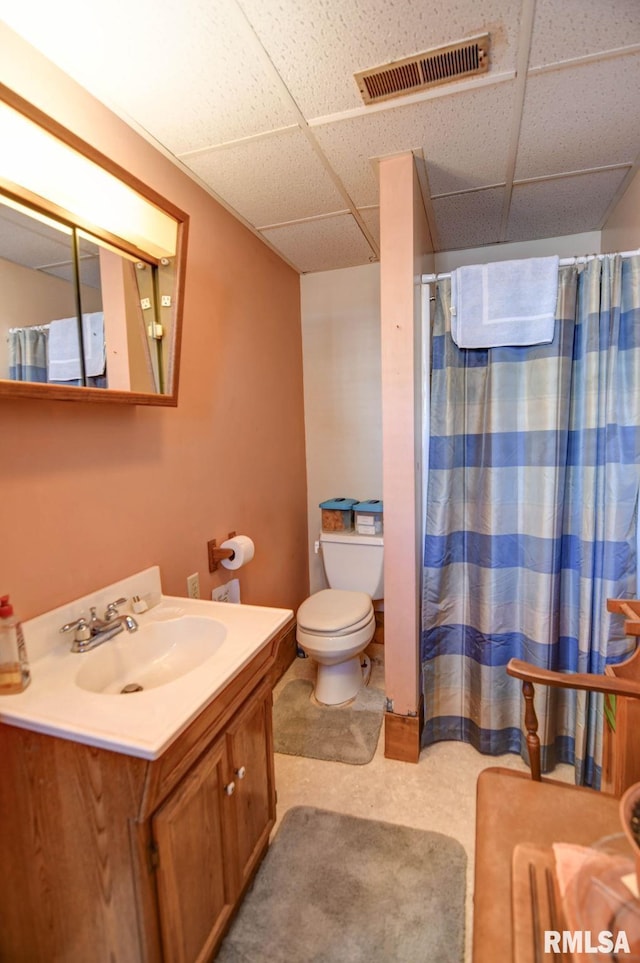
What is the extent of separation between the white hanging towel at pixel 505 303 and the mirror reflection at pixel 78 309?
3.55 ft

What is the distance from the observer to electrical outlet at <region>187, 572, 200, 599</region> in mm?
1707

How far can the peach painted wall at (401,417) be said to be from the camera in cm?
169

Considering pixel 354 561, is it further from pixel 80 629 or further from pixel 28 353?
pixel 28 353

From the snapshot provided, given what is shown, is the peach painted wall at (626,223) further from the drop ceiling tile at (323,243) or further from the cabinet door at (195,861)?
the cabinet door at (195,861)

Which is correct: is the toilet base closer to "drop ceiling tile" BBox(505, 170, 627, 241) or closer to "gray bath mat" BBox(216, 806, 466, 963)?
"gray bath mat" BBox(216, 806, 466, 963)

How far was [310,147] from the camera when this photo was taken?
5.18 ft

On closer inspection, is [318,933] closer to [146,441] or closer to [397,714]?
[397,714]

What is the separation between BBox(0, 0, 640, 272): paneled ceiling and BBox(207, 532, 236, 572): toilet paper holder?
4.71 ft

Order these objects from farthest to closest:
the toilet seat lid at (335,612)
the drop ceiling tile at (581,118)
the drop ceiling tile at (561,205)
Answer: the toilet seat lid at (335,612) → the drop ceiling tile at (561,205) → the drop ceiling tile at (581,118)

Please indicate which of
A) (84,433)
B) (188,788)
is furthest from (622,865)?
(84,433)

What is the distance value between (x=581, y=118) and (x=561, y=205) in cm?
60

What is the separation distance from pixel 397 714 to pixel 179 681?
3.94 feet

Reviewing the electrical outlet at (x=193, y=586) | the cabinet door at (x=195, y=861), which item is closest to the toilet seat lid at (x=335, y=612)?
the electrical outlet at (x=193, y=586)

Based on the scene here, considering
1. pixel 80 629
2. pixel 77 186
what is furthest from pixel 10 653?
pixel 77 186
